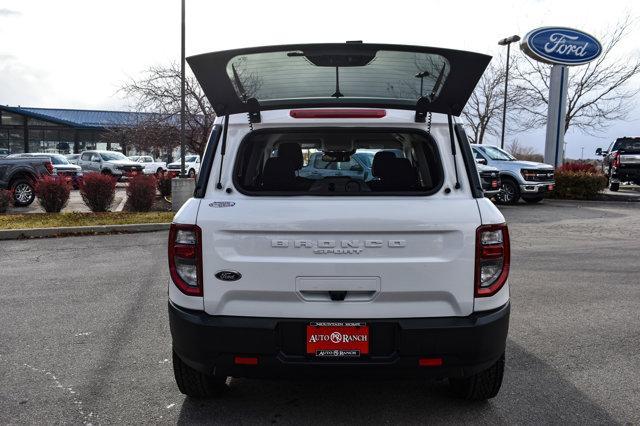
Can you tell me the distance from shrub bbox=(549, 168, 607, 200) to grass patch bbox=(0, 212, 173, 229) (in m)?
13.4

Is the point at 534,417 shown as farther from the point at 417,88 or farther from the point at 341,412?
the point at 417,88

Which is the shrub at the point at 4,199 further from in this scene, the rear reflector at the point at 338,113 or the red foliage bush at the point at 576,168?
the red foliage bush at the point at 576,168

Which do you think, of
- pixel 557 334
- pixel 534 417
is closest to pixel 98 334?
pixel 534 417

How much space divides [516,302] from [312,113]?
3816 millimetres

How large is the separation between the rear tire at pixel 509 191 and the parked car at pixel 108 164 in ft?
57.2

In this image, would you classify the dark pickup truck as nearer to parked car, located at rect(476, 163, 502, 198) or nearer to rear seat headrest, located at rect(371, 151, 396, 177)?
parked car, located at rect(476, 163, 502, 198)

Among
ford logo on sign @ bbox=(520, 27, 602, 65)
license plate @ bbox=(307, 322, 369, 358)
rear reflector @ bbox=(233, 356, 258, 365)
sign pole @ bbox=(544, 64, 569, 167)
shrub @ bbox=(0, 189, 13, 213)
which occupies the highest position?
ford logo on sign @ bbox=(520, 27, 602, 65)

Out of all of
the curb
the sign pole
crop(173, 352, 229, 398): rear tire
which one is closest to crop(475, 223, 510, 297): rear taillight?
crop(173, 352, 229, 398): rear tire

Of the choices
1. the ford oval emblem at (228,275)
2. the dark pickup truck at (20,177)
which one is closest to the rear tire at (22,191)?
the dark pickup truck at (20,177)

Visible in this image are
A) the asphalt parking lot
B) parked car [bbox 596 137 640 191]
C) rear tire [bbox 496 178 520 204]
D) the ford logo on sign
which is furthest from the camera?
parked car [bbox 596 137 640 191]

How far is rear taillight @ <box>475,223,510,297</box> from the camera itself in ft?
9.21

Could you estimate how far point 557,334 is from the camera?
4738 mm

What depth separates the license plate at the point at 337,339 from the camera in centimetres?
276

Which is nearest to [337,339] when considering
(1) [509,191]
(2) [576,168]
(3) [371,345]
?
(3) [371,345]
